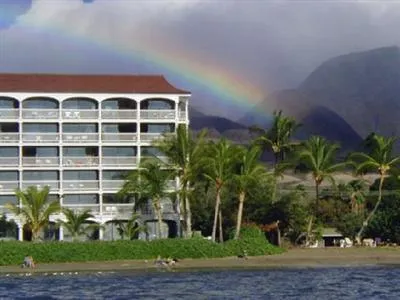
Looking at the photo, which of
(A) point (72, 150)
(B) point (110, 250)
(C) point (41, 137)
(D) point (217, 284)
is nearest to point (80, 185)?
(A) point (72, 150)

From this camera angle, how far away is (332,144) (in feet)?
243

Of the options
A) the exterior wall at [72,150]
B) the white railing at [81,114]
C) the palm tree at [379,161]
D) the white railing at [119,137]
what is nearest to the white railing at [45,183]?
the exterior wall at [72,150]

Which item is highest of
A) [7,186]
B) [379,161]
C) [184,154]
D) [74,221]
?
[184,154]

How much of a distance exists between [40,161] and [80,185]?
3793mm

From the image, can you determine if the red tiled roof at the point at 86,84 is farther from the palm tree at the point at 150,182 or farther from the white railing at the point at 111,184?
the palm tree at the point at 150,182

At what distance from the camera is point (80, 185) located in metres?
76.2

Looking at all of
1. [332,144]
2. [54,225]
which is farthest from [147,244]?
[332,144]

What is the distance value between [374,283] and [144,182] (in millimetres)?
25904

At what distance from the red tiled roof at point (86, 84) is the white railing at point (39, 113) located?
1.57m

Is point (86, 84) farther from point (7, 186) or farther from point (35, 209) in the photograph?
point (35, 209)

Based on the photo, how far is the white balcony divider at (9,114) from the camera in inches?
2972

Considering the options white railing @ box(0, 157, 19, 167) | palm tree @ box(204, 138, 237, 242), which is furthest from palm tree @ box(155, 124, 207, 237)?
white railing @ box(0, 157, 19, 167)

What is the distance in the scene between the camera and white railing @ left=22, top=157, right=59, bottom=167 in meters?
75.6

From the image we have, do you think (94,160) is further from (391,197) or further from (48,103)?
(391,197)
